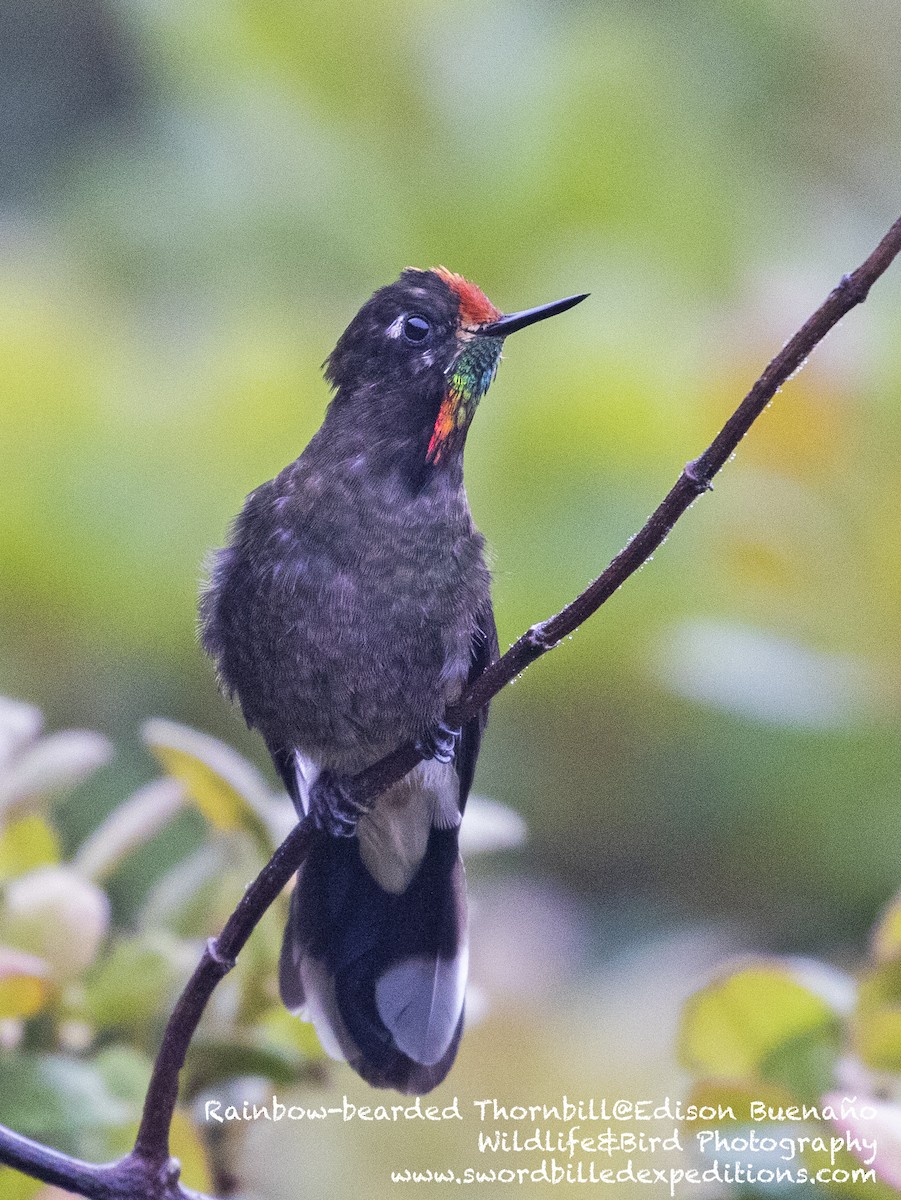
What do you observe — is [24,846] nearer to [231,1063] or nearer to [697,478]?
[231,1063]

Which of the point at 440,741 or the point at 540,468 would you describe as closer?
the point at 440,741

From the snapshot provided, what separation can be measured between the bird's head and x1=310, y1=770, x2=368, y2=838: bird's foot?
28 cm

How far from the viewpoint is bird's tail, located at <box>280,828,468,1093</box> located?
1025 millimetres

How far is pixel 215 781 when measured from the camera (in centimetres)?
94

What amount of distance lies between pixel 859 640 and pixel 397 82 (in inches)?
43.3

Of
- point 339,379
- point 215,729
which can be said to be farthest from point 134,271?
point 339,379

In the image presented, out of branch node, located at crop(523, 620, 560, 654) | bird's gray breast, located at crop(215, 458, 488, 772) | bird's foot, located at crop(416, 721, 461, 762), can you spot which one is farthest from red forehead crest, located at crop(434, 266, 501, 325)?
branch node, located at crop(523, 620, 560, 654)

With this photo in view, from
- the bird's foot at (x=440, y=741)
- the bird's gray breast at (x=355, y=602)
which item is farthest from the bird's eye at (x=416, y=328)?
the bird's foot at (x=440, y=741)

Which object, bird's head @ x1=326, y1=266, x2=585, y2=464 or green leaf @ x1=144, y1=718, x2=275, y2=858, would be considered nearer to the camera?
green leaf @ x1=144, y1=718, x2=275, y2=858

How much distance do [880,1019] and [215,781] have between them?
44 centimetres

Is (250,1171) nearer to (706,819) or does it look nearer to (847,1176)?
(847,1176)

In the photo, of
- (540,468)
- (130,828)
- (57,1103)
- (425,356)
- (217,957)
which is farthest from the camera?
(540,468)

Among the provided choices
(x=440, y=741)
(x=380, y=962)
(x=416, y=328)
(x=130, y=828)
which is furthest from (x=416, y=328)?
(x=380, y=962)

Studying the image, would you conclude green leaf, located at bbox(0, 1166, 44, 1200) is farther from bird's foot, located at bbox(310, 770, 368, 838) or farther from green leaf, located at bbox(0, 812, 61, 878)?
bird's foot, located at bbox(310, 770, 368, 838)
